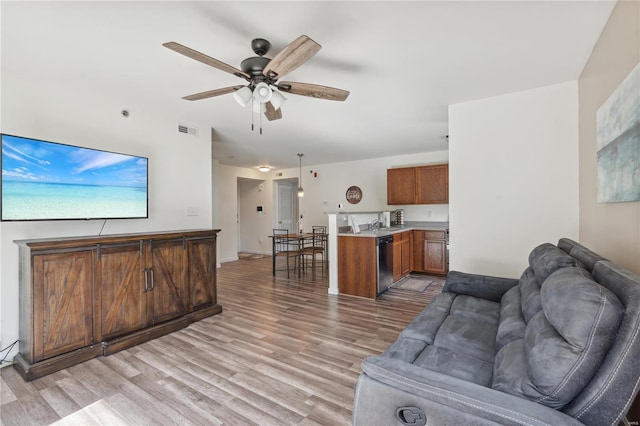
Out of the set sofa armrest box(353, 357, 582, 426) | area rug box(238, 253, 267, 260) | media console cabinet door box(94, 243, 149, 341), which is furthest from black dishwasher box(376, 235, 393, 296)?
area rug box(238, 253, 267, 260)

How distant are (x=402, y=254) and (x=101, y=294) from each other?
4326mm

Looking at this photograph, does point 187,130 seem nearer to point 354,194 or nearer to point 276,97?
point 276,97

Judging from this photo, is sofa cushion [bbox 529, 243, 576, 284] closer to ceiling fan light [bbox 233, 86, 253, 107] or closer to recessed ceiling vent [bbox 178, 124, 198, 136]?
ceiling fan light [bbox 233, 86, 253, 107]

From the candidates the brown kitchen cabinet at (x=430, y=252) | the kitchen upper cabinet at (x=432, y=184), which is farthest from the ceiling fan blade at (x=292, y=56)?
the brown kitchen cabinet at (x=430, y=252)

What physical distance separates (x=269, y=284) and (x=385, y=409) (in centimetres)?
403

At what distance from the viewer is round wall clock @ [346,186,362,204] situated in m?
6.86

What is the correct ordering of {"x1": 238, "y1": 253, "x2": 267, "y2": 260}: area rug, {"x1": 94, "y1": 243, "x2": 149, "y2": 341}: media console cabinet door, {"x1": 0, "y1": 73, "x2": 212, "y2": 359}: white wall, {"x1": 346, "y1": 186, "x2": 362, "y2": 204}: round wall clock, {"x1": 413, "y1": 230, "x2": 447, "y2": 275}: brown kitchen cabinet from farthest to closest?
{"x1": 238, "y1": 253, "x2": 267, "y2": 260}: area rug
{"x1": 346, "y1": 186, "x2": 362, "y2": 204}: round wall clock
{"x1": 413, "y1": 230, "x2": 447, "y2": 275}: brown kitchen cabinet
{"x1": 94, "y1": 243, "x2": 149, "y2": 341}: media console cabinet door
{"x1": 0, "y1": 73, "x2": 212, "y2": 359}: white wall

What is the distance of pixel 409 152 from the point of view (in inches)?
237

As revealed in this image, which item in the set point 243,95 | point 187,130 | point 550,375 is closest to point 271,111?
point 243,95

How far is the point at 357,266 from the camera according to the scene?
13.9 ft

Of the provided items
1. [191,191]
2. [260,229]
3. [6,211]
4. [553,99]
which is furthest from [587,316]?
[260,229]

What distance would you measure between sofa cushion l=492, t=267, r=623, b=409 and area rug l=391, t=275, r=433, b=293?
3.48 meters

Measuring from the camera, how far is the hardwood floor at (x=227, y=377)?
1.77 meters

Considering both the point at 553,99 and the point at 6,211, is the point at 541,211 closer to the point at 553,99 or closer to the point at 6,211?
the point at 553,99
